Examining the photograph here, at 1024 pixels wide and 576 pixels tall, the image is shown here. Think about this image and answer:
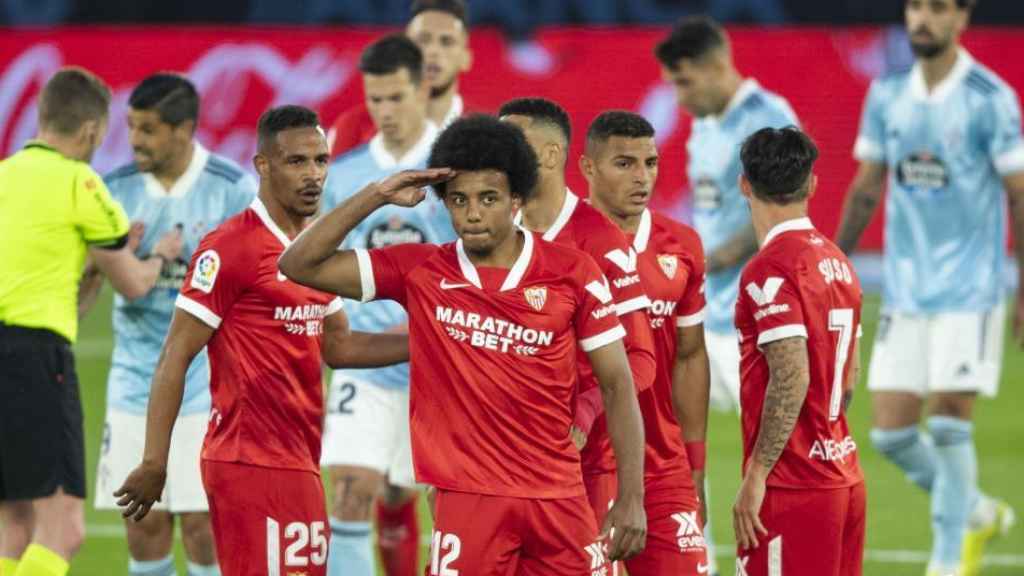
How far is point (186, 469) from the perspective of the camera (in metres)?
7.93

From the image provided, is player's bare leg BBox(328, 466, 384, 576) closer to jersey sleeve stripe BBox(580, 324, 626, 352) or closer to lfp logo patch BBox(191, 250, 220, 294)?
lfp logo patch BBox(191, 250, 220, 294)

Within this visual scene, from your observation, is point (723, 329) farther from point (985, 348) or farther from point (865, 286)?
point (865, 286)

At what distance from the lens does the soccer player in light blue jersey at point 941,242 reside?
9.53 meters

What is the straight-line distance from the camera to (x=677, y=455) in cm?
684

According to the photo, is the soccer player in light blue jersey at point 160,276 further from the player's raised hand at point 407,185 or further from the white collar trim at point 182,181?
the player's raised hand at point 407,185

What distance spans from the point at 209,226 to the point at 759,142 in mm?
2630

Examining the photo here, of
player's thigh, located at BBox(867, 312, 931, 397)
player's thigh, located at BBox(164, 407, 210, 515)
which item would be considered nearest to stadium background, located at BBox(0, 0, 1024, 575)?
player's thigh, located at BBox(867, 312, 931, 397)

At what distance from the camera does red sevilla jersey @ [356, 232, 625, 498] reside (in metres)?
5.81

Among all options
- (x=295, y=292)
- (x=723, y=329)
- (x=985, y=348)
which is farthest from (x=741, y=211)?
(x=295, y=292)

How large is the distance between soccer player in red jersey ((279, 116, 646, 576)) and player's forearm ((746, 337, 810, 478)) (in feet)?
2.25

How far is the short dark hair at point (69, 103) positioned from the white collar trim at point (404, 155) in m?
1.42

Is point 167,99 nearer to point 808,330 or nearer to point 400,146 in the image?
point 400,146

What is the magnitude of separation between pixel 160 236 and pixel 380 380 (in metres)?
1.18

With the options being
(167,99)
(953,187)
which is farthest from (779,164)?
(953,187)
